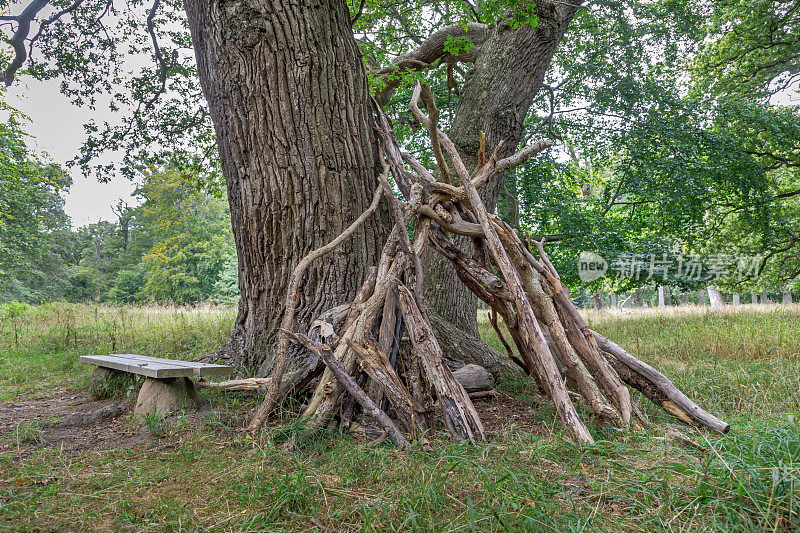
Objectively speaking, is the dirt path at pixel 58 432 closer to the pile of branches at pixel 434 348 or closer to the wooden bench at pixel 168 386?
the wooden bench at pixel 168 386

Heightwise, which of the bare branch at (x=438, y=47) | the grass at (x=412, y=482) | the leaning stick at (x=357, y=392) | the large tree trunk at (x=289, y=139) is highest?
the bare branch at (x=438, y=47)

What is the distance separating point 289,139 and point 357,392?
2124mm

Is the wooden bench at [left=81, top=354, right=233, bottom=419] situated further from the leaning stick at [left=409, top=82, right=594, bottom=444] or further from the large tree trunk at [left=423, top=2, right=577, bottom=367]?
the large tree trunk at [left=423, top=2, right=577, bottom=367]

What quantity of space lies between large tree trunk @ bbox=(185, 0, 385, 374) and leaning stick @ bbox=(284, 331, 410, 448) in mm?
962

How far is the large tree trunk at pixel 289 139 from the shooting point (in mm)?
3680

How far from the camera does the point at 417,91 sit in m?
4.25

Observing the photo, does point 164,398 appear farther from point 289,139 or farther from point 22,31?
point 22,31

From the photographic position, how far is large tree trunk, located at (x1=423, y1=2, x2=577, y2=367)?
5578 mm

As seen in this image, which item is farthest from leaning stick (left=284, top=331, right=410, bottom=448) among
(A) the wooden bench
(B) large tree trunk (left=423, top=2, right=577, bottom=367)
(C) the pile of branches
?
(B) large tree trunk (left=423, top=2, right=577, bottom=367)

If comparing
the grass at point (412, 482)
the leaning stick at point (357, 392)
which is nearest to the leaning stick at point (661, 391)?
the grass at point (412, 482)

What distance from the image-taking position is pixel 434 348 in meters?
2.92

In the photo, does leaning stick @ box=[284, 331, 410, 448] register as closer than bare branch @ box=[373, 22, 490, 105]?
Yes

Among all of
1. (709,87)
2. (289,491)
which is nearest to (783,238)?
(709,87)

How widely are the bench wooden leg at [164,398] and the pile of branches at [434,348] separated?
0.79 meters
